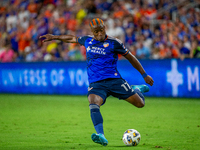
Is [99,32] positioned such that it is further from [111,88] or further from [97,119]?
[97,119]

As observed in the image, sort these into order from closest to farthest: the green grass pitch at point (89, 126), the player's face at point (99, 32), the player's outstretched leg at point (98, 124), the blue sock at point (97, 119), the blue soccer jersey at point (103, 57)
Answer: the player's outstretched leg at point (98, 124) → the blue sock at point (97, 119) → the green grass pitch at point (89, 126) → the player's face at point (99, 32) → the blue soccer jersey at point (103, 57)

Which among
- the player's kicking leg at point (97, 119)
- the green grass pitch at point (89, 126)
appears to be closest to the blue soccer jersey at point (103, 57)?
the player's kicking leg at point (97, 119)

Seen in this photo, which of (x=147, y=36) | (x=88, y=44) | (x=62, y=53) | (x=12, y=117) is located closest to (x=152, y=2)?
(x=147, y=36)

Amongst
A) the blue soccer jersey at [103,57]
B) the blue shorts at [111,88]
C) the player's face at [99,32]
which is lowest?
the blue shorts at [111,88]

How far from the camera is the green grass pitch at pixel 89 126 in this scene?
666cm

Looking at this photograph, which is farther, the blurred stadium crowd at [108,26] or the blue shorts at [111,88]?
the blurred stadium crowd at [108,26]

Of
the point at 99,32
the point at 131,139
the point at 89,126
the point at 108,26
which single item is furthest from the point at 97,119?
the point at 108,26

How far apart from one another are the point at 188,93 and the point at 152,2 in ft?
22.1

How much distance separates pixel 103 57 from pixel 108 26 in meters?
12.3

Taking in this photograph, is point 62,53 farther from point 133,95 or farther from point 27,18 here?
point 133,95

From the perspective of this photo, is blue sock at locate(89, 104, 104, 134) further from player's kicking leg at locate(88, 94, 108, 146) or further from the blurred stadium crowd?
the blurred stadium crowd

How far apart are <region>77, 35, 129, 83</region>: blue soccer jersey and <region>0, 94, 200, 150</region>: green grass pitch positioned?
4.14 feet

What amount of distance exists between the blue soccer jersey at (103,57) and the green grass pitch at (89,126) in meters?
1.26

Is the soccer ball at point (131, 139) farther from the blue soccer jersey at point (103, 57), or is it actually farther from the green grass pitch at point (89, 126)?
the blue soccer jersey at point (103, 57)
